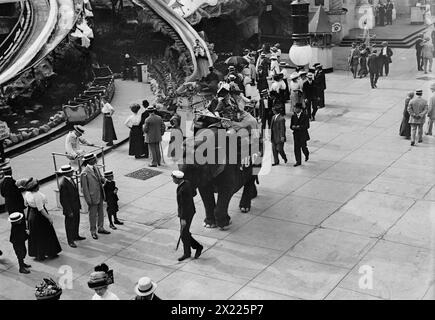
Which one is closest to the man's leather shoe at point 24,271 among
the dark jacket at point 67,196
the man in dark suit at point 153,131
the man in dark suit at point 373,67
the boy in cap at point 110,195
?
the dark jacket at point 67,196

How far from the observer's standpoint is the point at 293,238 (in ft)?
36.5

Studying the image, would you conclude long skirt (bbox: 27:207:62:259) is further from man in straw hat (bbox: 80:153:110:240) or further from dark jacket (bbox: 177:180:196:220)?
dark jacket (bbox: 177:180:196:220)

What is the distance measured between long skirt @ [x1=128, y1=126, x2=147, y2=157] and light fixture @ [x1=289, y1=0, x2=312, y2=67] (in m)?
6.78

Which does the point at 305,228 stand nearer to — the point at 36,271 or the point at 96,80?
the point at 36,271

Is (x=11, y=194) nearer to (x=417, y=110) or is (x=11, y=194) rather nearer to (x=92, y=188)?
(x=92, y=188)

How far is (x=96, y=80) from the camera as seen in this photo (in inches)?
950

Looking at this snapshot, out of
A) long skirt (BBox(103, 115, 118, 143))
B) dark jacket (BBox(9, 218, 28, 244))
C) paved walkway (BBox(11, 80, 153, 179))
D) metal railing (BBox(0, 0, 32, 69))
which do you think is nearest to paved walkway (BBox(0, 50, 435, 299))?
dark jacket (BBox(9, 218, 28, 244))

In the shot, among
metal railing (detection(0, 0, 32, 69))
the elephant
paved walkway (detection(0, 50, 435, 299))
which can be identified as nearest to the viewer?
paved walkway (detection(0, 50, 435, 299))

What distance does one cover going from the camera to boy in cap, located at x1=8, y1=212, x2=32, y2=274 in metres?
10.2

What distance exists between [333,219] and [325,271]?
2.16 metres

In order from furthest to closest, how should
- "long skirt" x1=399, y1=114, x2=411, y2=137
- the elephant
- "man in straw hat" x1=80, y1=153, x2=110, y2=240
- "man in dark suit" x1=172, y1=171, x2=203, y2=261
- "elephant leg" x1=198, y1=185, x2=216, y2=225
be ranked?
"long skirt" x1=399, y1=114, x2=411, y2=137 → "elephant leg" x1=198, y1=185, x2=216, y2=225 → "man in straw hat" x1=80, y1=153, x2=110, y2=240 → the elephant → "man in dark suit" x1=172, y1=171, x2=203, y2=261

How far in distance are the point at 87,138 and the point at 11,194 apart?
6.87 metres

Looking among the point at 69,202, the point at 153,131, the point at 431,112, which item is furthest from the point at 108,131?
the point at 431,112

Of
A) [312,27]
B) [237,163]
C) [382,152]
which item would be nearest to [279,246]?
[237,163]
